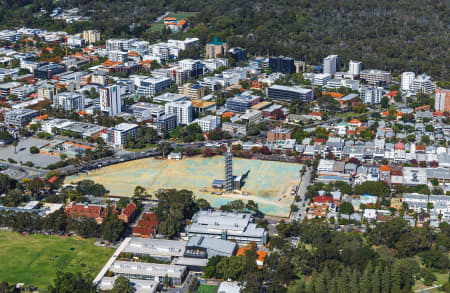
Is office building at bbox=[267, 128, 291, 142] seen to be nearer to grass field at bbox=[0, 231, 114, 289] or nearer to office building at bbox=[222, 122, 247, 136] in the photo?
office building at bbox=[222, 122, 247, 136]

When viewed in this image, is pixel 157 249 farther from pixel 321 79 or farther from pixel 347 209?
pixel 321 79

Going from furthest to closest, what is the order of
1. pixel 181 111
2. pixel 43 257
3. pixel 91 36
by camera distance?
1. pixel 91 36
2. pixel 181 111
3. pixel 43 257

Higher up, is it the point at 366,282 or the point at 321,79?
the point at 321,79

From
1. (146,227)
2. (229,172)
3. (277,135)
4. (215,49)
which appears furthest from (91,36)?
(146,227)

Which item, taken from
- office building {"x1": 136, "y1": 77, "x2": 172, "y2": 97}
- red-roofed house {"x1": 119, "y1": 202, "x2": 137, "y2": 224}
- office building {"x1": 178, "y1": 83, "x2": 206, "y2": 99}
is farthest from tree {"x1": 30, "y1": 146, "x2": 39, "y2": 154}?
office building {"x1": 178, "y1": 83, "x2": 206, "y2": 99}

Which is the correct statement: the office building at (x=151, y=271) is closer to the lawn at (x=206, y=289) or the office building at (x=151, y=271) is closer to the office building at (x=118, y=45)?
the lawn at (x=206, y=289)

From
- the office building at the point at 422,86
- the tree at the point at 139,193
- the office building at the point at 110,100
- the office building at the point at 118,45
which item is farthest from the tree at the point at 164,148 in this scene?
the office building at the point at 118,45
